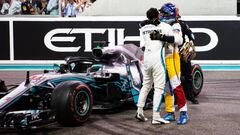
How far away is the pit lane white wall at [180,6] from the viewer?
16281mm

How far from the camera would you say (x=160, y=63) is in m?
7.54

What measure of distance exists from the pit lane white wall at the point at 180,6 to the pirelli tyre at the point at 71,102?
9158 mm

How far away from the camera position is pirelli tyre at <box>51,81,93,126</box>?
703cm

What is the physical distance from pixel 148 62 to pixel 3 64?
839 cm

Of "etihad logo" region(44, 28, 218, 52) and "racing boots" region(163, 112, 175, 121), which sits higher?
"etihad logo" region(44, 28, 218, 52)

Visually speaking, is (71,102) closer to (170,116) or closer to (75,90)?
(75,90)

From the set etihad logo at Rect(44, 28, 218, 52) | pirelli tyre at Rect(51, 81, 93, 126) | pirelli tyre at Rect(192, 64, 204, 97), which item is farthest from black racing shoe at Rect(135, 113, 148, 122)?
etihad logo at Rect(44, 28, 218, 52)

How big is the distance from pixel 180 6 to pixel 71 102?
399 inches

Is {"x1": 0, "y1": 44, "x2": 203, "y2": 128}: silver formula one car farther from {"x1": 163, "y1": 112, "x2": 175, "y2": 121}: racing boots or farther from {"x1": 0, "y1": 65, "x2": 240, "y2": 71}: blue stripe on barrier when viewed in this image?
{"x1": 0, "y1": 65, "x2": 240, "y2": 71}: blue stripe on barrier

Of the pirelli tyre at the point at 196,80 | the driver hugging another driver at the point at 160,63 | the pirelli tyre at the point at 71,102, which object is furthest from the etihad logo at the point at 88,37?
the pirelli tyre at the point at 71,102

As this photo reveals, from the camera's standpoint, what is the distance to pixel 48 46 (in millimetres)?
14992

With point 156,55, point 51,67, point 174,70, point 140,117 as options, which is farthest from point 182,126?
point 51,67

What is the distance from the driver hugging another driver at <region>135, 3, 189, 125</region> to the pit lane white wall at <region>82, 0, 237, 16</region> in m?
8.64

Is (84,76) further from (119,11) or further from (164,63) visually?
(119,11)
